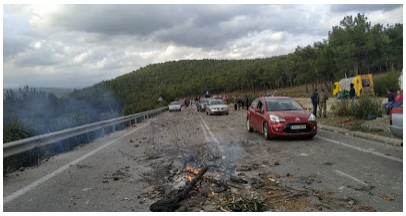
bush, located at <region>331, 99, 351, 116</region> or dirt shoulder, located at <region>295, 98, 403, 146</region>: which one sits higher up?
bush, located at <region>331, 99, 351, 116</region>

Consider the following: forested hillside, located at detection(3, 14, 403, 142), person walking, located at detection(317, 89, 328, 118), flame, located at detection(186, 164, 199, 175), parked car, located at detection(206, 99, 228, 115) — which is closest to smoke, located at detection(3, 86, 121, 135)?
forested hillside, located at detection(3, 14, 403, 142)

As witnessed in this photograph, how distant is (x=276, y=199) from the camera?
184 inches

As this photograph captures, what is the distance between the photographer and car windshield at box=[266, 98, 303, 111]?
12.0 metres

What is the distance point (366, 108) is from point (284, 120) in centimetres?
709

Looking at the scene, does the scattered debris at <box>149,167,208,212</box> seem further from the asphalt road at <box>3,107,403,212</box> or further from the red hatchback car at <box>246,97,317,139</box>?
the red hatchback car at <box>246,97,317,139</box>

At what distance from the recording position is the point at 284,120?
35.5 ft

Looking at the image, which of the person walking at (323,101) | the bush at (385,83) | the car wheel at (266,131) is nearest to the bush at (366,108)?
the person walking at (323,101)

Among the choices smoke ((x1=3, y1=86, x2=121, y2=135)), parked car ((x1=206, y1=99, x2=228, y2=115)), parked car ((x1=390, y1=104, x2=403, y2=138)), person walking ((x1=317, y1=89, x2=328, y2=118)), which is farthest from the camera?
parked car ((x1=206, y1=99, x2=228, y2=115))

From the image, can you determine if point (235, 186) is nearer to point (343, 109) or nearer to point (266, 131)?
point (266, 131)

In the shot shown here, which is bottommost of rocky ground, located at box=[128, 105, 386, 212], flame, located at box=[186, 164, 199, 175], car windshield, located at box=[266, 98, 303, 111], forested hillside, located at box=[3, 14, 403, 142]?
rocky ground, located at box=[128, 105, 386, 212]

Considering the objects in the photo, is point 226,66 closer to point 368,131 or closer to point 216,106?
point 216,106

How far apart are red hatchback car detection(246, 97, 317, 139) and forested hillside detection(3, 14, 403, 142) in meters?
7.46

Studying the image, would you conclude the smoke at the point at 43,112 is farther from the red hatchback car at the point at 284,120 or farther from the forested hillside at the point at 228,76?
the red hatchback car at the point at 284,120

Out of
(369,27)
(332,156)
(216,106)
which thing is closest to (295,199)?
(332,156)
